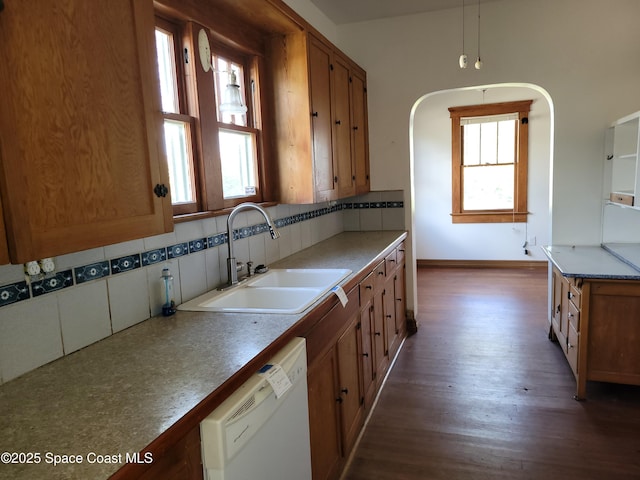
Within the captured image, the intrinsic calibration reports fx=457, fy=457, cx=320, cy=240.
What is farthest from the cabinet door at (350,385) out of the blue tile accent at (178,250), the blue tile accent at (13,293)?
the blue tile accent at (13,293)

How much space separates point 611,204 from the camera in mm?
3307

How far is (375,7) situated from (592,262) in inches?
96.0

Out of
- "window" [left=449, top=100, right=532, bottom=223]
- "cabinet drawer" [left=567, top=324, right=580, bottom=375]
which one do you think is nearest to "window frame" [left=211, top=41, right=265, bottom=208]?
"cabinet drawer" [left=567, top=324, right=580, bottom=375]

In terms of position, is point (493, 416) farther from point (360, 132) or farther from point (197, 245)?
point (360, 132)

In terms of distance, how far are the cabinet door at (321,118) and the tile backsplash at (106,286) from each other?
51 centimetres

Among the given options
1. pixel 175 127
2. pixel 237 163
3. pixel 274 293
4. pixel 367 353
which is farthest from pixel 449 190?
pixel 175 127

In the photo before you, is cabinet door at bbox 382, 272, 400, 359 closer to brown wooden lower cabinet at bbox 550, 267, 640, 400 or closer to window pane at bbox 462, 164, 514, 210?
brown wooden lower cabinet at bbox 550, 267, 640, 400

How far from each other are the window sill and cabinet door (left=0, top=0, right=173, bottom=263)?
223 inches

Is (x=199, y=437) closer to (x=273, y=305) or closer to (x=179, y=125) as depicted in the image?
(x=273, y=305)

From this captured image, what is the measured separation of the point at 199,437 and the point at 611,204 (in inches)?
132

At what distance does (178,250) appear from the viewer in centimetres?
194

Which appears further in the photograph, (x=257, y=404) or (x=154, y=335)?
(x=154, y=335)

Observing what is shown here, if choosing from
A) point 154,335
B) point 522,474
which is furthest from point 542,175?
point 154,335

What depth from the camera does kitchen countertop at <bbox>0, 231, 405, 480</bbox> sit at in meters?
0.90
